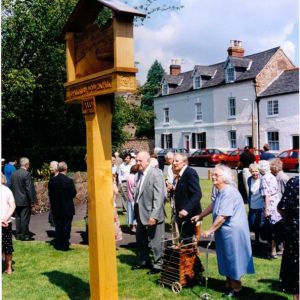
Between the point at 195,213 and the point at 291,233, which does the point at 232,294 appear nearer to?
the point at 291,233

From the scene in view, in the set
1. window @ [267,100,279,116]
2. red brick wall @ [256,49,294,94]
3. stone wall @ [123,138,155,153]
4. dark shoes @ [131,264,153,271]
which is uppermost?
red brick wall @ [256,49,294,94]

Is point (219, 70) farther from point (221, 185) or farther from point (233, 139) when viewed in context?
point (221, 185)

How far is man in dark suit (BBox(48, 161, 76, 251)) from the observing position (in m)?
9.63

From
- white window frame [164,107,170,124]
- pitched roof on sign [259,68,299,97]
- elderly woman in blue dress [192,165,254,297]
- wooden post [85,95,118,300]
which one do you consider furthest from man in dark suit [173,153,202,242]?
white window frame [164,107,170,124]

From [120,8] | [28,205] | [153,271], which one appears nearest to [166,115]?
[28,205]

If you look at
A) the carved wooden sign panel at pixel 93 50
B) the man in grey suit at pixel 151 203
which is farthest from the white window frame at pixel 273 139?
the carved wooden sign panel at pixel 93 50

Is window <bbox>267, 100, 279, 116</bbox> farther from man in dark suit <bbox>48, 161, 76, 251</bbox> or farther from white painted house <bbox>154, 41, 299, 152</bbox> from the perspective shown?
man in dark suit <bbox>48, 161, 76, 251</bbox>

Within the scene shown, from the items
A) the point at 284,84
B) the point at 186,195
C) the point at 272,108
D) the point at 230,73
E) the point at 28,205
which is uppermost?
the point at 230,73

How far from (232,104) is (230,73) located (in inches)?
113

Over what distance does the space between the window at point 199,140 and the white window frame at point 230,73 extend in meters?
6.31

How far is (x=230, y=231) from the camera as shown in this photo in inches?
242

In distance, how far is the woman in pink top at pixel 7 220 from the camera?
24.3ft

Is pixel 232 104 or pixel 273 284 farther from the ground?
pixel 232 104

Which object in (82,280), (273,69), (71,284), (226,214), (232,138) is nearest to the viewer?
(226,214)
